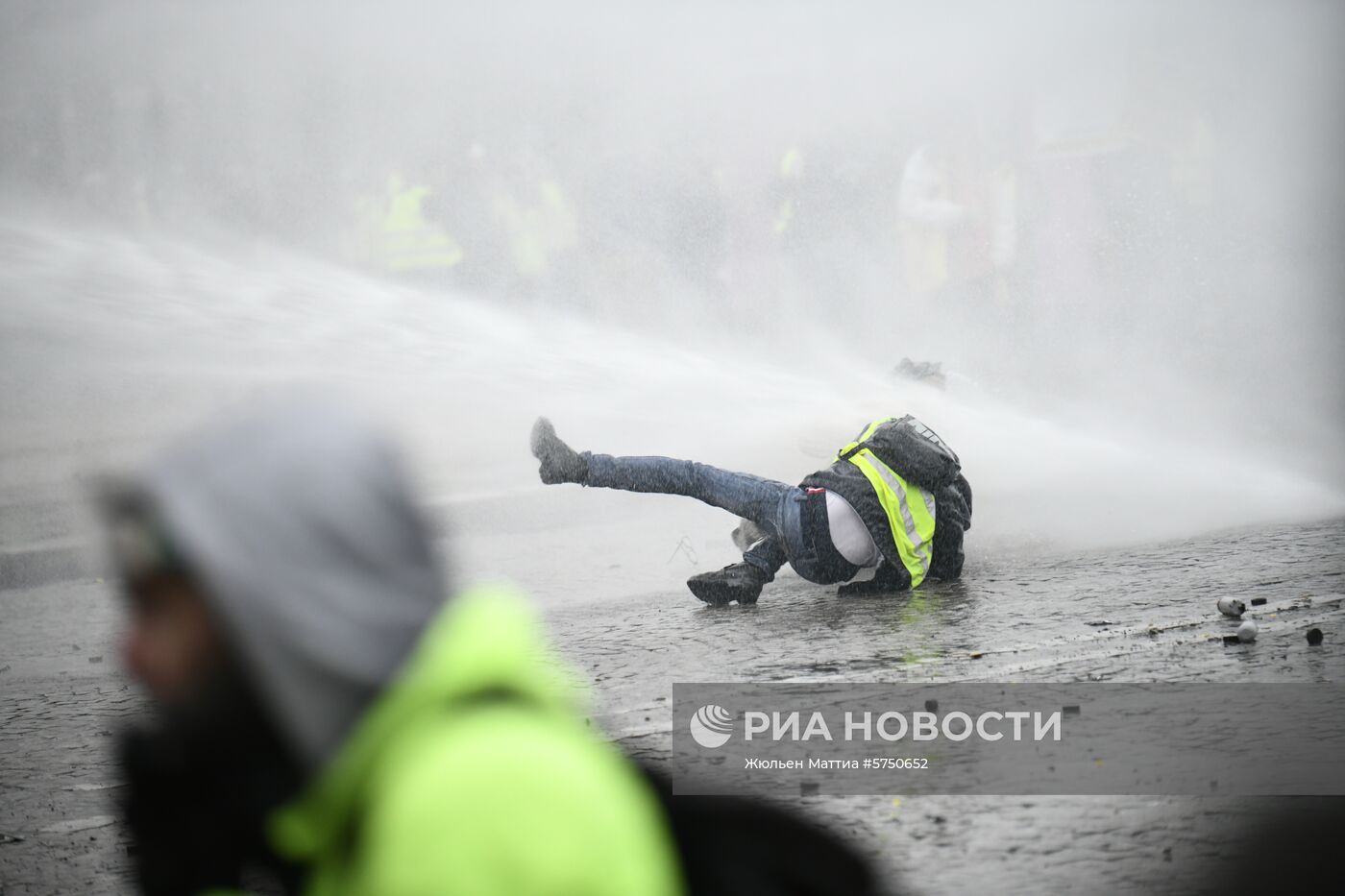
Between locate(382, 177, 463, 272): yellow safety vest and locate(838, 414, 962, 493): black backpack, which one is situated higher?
locate(382, 177, 463, 272): yellow safety vest

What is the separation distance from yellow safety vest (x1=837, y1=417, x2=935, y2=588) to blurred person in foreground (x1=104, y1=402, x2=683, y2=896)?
3.80m

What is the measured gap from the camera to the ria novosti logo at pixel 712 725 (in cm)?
341

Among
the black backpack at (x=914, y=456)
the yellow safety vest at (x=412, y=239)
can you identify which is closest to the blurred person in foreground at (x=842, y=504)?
the black backpack at (x=914, y=456)

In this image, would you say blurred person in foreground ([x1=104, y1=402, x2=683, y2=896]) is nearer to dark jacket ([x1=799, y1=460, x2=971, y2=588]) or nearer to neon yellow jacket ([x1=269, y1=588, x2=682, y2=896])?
neon yellow jacket ([x1=269, y1=588, x2=682, y2=896])

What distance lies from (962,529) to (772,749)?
192 cm

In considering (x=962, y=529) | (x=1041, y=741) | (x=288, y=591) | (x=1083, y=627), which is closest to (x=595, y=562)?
(x=962, y=529)

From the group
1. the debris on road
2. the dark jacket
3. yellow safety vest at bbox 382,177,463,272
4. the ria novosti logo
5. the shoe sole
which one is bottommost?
the debris on road

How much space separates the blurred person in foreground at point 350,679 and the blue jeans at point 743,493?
13.0ft

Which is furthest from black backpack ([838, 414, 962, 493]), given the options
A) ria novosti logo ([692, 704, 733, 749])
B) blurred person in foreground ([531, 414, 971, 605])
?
ria novosti logo ([692, 704, 733, 749])

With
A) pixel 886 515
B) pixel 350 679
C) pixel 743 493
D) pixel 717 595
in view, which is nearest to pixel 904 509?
pixel 886 515

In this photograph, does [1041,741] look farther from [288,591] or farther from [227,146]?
[227,146]

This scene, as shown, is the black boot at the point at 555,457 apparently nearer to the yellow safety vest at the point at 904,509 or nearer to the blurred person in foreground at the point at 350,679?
the yellow safety vest at the point at 904,509

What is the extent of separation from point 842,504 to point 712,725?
1526mm

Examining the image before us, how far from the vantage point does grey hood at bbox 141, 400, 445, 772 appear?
3.08 ft
